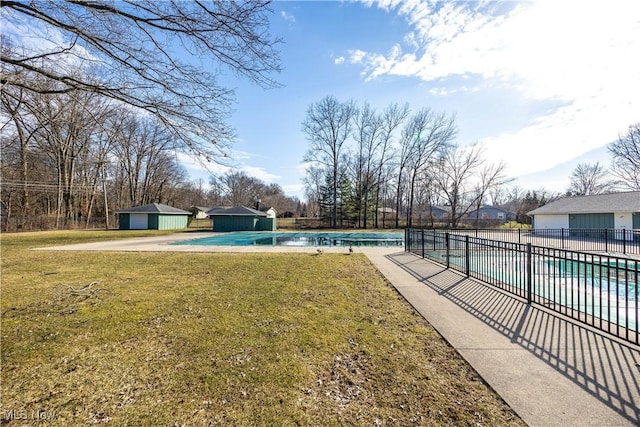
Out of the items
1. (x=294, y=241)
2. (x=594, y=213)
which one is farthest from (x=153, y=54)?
(x=594, y=213)

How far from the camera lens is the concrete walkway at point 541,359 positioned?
220 centimetres

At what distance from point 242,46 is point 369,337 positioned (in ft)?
13.7

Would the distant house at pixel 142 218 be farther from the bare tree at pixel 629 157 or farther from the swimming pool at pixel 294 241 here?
the bare tree at pixel 629 157

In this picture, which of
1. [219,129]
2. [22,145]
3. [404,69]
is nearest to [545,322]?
[219,129]

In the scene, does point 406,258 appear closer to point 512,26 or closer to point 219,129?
point 512,26

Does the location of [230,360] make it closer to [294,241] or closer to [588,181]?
[294,241]

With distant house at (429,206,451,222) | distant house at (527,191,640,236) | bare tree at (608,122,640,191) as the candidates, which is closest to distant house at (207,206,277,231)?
distant house at (429,206,451,222)

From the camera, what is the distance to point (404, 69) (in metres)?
13.4

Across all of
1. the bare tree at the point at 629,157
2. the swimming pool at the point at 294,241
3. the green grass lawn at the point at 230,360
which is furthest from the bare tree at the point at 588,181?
the green grass lawn at the point at 230,360

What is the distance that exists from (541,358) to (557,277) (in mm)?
7130

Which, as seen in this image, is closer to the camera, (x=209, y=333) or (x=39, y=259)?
(x=209, y=333)

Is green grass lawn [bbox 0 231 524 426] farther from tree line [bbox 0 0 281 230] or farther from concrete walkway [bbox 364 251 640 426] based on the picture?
tree line [bbox 0 0 281 230]

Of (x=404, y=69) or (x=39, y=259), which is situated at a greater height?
(x=404, y=69)

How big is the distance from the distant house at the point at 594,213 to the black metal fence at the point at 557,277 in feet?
53.3
